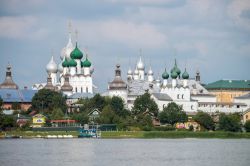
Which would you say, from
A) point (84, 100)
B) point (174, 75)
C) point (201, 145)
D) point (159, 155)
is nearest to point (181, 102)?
point (174, 75)

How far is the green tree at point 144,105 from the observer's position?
Result: 111m

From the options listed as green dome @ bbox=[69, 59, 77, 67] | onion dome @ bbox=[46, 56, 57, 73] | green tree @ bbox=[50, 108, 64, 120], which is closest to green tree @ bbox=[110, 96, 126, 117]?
green tree @ bbox=[50, 108, 64, 120]

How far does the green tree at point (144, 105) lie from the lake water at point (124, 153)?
29.1m

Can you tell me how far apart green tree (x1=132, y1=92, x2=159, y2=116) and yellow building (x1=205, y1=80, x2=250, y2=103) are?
29.4m

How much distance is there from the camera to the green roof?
144 metres

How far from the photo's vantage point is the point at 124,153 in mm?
67188

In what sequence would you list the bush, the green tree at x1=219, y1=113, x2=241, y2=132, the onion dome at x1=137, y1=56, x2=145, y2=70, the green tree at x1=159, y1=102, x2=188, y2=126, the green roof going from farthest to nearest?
the green roof
the onion dome at x1=137, y1=56, x2=145, y2=70
the green tree at x1=159, y1=102, x2=188, y2=126
the bush
the green tree at x1=219, y1=113, x2=241, y2=132

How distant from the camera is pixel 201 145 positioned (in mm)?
77250

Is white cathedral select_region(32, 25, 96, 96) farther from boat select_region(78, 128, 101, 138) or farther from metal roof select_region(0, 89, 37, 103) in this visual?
boat select_region(78, 128, 101, 138)

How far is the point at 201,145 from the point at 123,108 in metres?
35.6

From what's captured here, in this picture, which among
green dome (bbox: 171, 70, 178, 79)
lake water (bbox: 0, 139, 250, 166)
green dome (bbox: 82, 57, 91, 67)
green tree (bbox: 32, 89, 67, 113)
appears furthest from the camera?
green dome (bbox: 82, 57, 91, 67)

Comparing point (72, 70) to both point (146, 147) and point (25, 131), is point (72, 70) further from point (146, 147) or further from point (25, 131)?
point (146, 147)

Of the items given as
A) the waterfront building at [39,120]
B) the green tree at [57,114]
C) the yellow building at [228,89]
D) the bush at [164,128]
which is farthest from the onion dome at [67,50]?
the bush at [164,128]

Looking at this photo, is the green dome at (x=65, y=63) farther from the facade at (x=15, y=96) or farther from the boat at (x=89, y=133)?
the boat at (x=89, y=133)
